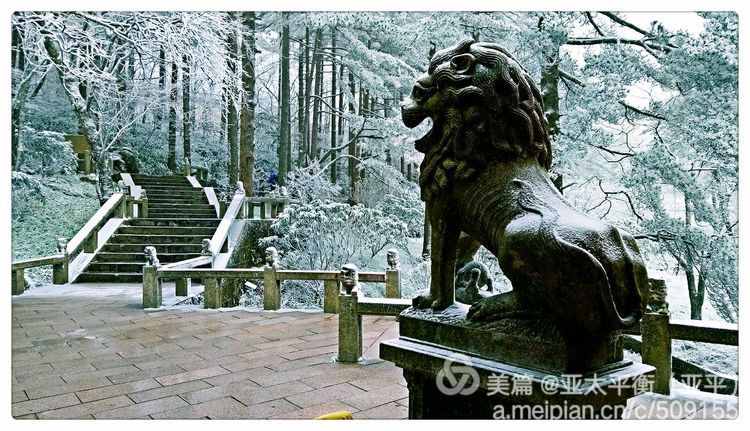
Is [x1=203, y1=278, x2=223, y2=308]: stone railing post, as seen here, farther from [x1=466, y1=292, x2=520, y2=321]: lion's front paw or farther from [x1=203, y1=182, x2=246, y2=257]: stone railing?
[x1=466, y1=292, x2=520, y2=321]: lion's front paw

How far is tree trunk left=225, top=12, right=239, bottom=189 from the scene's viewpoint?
10688 millimetres

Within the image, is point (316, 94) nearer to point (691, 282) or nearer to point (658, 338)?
point (691, 282)

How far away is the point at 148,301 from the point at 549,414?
5.88 meters

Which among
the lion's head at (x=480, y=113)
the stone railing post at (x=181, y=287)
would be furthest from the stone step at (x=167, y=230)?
the lion's head at (x=480, y=113)

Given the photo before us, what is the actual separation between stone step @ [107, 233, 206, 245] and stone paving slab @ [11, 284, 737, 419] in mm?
3334

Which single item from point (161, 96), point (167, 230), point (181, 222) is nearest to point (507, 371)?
point (167, 230)

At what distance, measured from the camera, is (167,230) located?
10469 mm

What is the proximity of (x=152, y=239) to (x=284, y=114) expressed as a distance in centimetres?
440

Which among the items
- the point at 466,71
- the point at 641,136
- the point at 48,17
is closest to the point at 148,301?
the point at 48,17

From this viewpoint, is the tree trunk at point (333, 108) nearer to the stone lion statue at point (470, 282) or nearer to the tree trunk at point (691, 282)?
the tree trunk at point (691, 282)

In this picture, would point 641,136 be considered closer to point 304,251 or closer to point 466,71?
point 304,251

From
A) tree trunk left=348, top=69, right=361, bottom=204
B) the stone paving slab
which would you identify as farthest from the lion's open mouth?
tree trunk left=348, top=69, right=361, bottom=204

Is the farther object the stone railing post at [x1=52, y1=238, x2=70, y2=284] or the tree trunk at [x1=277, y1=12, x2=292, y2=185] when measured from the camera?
the tree trunk at [x1=277, y1=12, x2=292, y2=185]

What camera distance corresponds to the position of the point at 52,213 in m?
10.5
